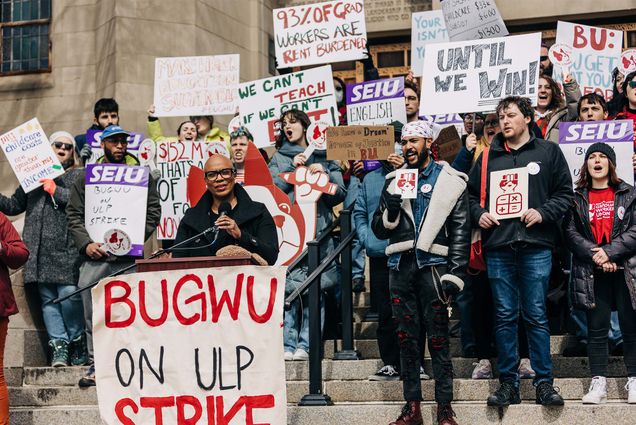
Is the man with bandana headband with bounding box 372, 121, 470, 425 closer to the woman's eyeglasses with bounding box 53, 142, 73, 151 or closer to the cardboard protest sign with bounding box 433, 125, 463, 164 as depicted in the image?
the cardboard protest sign with bounding box 433, 125, 463, 164

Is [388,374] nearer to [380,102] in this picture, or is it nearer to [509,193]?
[509,193]

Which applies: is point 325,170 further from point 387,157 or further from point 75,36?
point 75,36

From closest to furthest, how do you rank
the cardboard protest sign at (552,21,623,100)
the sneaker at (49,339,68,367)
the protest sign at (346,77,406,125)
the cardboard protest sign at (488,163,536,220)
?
1. the cardboard protest sign at (488,163,536,220)
2. the sneaker at (49,339,68,367)
3. the protest sign at (346,77,406,125)
4. the cardboard protest sign at (552,21,623,100)

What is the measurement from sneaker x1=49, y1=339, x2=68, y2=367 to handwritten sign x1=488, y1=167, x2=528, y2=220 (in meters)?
4.41

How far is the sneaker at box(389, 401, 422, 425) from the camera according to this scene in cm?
924

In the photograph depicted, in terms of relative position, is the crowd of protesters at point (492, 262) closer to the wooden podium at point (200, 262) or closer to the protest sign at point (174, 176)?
the wooden podium at point (200, 262)

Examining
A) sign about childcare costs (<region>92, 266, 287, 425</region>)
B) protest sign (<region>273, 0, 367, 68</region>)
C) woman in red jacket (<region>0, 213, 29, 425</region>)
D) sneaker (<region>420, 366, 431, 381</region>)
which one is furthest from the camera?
protest sign (<region>273, 0, 367, 68</region>)

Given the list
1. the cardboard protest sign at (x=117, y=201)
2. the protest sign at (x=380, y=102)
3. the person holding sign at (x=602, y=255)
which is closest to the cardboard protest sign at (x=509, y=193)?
the person holding sign at (x=602, y=255)

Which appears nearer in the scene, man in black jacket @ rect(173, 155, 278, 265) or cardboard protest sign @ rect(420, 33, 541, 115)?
man in black jacket @ rect(173, 155, 278, 265)

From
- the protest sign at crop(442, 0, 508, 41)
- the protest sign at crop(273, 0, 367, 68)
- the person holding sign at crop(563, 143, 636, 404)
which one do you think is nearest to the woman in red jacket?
the person holding sign at crop(563, 143, 636, 404)

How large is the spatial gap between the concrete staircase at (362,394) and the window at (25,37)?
8123 millimetres

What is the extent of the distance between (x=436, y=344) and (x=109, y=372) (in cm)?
243

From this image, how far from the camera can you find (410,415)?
30.4 ft

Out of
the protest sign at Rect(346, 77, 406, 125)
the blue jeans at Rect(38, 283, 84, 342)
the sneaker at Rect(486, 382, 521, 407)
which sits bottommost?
the sneaker at Rect(486, 382, 521, 407)
